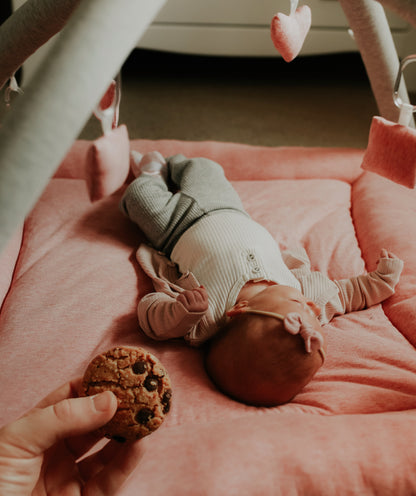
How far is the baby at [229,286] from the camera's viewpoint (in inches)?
31.5

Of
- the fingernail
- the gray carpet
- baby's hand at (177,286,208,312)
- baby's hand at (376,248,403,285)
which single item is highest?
the fingernail

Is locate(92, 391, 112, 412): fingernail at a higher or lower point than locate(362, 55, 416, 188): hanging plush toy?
lower

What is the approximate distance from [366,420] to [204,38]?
1.74 m

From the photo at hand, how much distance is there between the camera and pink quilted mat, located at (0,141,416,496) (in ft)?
2.20

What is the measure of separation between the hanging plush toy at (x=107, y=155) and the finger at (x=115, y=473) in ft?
0.97

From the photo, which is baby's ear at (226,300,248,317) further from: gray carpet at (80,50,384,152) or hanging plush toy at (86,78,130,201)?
gray carpet at (80,50,384,152)

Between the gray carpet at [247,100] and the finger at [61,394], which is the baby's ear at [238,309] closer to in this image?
the finger at [61,394]

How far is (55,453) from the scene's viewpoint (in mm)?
598

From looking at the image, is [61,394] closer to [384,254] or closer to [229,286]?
[229,286]

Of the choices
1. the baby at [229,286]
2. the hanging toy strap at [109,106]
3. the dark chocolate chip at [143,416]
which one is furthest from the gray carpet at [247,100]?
the dark chocolate chip at [143,416]

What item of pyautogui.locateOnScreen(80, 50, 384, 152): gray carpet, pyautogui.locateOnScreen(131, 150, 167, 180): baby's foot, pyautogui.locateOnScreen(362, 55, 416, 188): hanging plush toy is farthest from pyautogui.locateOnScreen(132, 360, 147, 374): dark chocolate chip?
pyautogui.locateOnScreen(80, 50, 384, 152): gray carpet

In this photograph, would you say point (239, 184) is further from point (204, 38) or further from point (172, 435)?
point (204, 38)

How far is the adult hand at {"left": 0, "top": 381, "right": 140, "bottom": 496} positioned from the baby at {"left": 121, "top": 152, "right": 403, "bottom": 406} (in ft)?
0.91

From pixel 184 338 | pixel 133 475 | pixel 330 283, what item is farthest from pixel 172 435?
pixel 330 283
